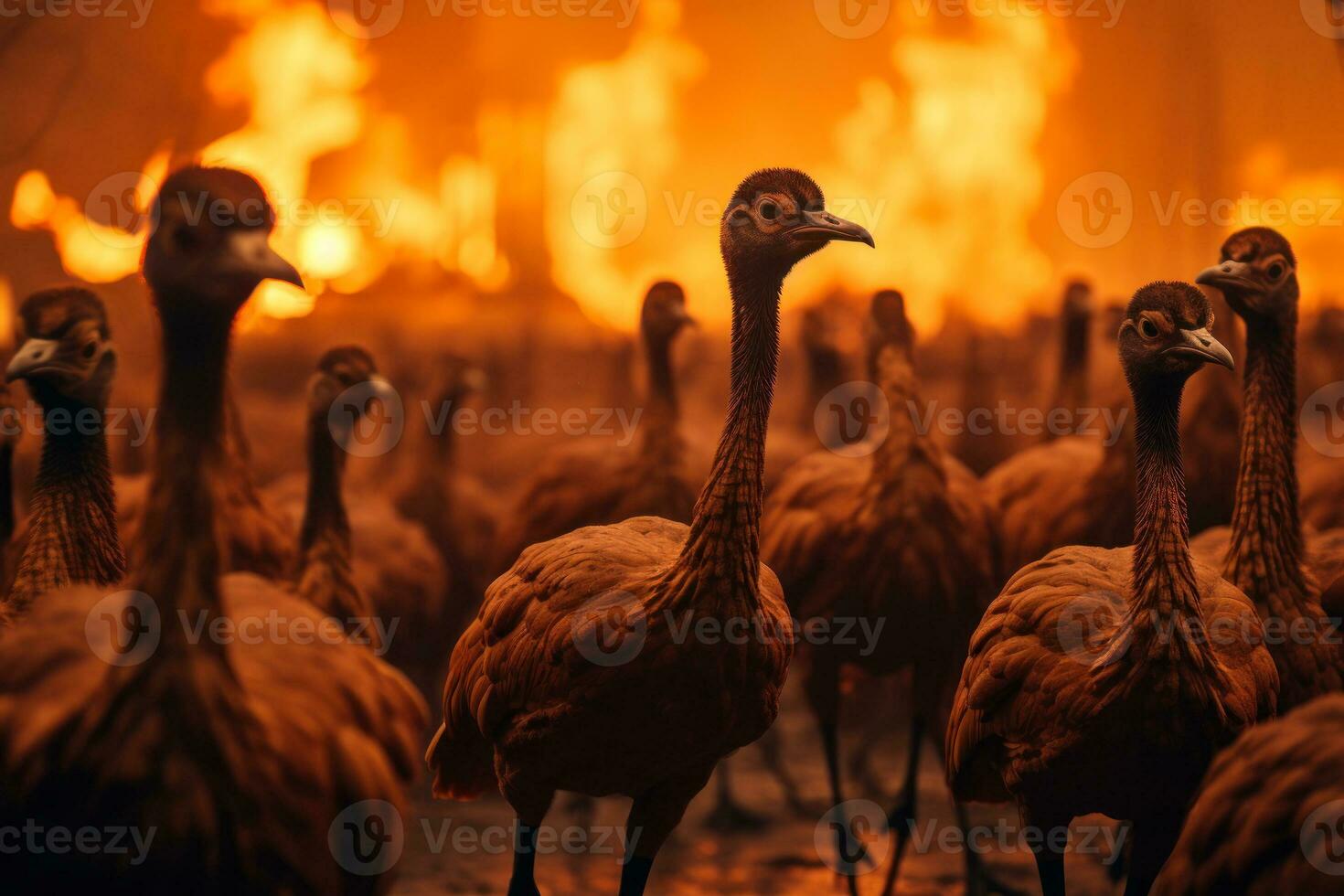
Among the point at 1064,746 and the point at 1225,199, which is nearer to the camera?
the point at 1064,746

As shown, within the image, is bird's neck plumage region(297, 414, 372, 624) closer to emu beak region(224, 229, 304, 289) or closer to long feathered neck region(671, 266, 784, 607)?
long feathered neck region(671, 266, 784, 607)

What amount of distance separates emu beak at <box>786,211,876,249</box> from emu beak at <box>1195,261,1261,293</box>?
126 centimetres

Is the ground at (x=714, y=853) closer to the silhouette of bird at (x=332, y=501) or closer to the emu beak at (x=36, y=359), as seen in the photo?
the silhouette of bird at (x=332, y=501)

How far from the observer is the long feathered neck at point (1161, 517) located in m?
2.92

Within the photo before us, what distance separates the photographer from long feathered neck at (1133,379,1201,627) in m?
2.92

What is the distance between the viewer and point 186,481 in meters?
2.27

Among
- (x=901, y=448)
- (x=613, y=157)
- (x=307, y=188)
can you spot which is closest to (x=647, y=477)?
(x=901, y=448)

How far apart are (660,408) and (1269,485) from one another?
248 centimetres

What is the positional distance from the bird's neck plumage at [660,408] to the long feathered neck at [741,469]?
2.00 metres

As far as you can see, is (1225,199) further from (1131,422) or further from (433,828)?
(433,828)

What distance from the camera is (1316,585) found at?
3709mm

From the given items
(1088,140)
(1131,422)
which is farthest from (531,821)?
(1088,140)

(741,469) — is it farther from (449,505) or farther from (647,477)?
(449,505)

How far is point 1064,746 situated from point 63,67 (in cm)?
649
